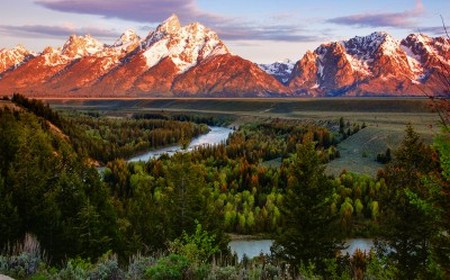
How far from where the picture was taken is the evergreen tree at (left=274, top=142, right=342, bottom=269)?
3042cm

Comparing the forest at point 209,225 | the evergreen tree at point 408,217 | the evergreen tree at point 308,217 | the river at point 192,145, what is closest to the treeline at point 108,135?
the river at point 192,145

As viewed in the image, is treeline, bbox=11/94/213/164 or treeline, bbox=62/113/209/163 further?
treeline, bbox=62/113/209/163

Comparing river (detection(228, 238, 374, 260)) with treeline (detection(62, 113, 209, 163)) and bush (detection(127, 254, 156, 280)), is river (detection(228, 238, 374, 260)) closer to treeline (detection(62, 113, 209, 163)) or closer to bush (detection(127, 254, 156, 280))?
bush (detection(127, 254, 156, 280))

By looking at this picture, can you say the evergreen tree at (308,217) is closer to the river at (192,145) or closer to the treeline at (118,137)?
the treeline at (118,137)

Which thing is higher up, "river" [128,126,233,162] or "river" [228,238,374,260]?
"river" [228,238,374,260]

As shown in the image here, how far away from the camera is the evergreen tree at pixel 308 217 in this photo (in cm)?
3042

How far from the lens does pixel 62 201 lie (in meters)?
32.7

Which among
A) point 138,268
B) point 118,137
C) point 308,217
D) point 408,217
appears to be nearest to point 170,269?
point 138,268

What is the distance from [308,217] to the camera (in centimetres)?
3092

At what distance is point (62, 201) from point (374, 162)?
61410 millimetres

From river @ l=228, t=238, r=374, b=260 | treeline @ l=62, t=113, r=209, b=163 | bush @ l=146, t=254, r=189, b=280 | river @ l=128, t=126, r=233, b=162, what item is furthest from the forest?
river @ l=128, t=126, r=233, b=162

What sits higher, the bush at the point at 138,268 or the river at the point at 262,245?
the bush at the point at 138,268

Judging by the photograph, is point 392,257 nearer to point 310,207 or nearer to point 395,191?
point 395,191

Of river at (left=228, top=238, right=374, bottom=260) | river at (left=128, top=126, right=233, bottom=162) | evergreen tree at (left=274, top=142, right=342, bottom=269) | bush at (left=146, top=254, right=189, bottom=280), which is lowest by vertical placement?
river at (left=128, top=126, right=233, bottom=162)
